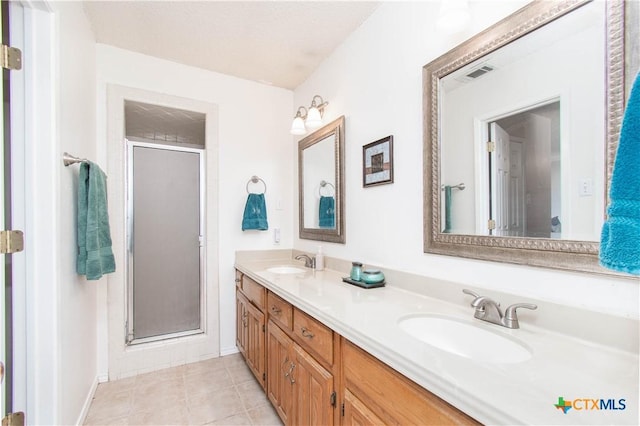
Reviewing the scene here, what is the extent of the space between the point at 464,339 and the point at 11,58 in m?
2.08

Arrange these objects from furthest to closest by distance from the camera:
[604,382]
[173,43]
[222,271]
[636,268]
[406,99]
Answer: [222,271] → [173,43] → [406,99] → [604,382] → [636,268]

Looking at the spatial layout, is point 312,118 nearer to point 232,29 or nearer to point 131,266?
point 232,29

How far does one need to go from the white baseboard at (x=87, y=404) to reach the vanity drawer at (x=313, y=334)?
142 centimetres

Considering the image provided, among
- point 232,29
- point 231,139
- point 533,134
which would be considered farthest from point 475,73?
point 231,139

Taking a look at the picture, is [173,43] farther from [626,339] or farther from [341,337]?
[626,339]

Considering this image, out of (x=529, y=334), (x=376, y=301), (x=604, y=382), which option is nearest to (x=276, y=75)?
(x=376, y=301)

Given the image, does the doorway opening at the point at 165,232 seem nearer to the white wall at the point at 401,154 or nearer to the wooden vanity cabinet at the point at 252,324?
the wooden vanity cabinet at the point at 252,324

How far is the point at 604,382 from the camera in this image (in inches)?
26.2

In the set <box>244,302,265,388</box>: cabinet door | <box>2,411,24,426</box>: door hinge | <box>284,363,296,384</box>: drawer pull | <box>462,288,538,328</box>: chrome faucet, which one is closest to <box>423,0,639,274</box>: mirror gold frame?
<box>462,288,538,328</box>: chrome faucet

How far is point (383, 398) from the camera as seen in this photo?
0.87m

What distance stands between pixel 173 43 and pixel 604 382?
2812 millimetres

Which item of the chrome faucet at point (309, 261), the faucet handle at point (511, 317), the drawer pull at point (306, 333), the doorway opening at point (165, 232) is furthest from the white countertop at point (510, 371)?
the doorway opening at point (165, 232)

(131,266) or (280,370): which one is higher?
(131,266)

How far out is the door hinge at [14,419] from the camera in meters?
1.19
